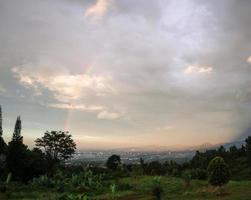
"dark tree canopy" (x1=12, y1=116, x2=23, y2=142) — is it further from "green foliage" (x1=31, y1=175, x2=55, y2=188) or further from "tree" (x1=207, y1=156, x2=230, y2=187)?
"tree" (x1=207, y1=156, x2=230, y2=187)

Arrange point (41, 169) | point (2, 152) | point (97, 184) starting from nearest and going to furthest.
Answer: point (97, 184), point (41, 169), point (2, 152)

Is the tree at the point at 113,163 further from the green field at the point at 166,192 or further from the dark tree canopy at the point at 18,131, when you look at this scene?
the green field at the point at 166,192

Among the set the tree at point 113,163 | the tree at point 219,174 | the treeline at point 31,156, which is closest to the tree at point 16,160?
the treeline at point 31,156

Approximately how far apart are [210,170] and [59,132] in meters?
58.2

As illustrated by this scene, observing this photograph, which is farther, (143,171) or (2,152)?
(2,152)

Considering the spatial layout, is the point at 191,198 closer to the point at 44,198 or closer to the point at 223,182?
the point at 223,182

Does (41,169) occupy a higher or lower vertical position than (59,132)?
lower

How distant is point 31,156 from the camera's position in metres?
77.6

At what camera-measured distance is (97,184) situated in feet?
181

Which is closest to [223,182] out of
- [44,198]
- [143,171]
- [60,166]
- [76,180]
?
[44,198]

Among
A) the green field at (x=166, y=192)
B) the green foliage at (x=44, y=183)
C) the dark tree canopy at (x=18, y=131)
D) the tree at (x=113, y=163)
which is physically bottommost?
the green field at (x=166, y=192)

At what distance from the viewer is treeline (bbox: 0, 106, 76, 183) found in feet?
237

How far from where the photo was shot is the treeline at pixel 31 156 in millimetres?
72125

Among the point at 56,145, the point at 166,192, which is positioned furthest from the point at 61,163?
the point at 166,192
